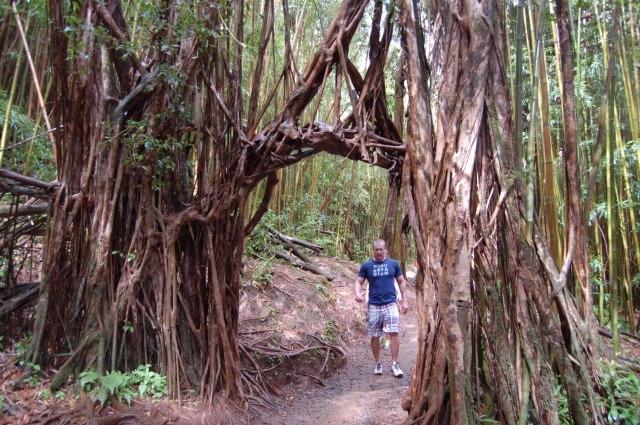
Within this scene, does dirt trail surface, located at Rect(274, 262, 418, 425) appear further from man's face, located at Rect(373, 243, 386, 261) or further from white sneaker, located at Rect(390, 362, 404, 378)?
man's face, located at Rect(373, 243, 386, 261)

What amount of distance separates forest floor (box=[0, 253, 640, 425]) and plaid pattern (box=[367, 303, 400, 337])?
1.77 ft

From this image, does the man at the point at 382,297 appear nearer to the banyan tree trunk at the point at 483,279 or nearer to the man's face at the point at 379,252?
the man's face at the point at 379,252

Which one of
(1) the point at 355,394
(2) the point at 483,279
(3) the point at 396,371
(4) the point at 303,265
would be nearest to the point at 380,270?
(3) the point at 396,371

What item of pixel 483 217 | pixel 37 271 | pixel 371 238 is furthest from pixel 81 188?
pixel 371 238

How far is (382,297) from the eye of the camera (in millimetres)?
4836

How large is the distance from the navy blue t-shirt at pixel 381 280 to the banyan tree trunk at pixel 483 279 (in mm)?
1725

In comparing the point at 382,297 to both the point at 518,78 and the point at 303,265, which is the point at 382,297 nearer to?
the point at 518,78

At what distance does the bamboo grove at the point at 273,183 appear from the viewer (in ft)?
9.13

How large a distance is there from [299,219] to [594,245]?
5.47m

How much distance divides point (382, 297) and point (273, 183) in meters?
1.59

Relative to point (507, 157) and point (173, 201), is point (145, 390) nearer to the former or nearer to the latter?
point (173, 201)

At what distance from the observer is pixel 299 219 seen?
10.2 metres

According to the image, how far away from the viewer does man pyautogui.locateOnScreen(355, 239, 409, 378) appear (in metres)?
4.80

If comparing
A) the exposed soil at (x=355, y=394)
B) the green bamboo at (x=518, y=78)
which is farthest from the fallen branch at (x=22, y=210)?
the green bamboo at (x=518, y=78)
